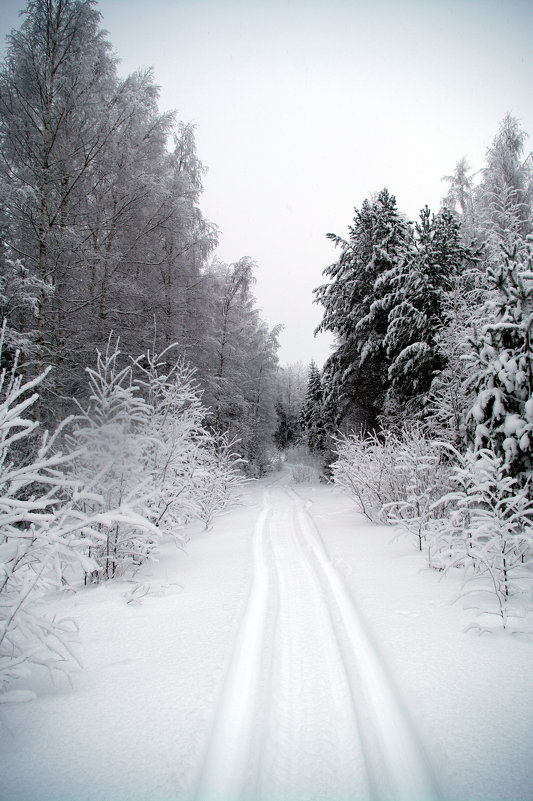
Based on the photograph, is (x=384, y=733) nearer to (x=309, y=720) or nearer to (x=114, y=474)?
(x=309, y=720)

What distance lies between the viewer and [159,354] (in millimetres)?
5469

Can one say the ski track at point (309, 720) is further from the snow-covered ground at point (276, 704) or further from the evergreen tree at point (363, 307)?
the evergreen tree at point (363, 307)

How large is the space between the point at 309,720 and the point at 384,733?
380 mm

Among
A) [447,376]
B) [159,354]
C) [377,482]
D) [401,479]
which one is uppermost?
[447,376]

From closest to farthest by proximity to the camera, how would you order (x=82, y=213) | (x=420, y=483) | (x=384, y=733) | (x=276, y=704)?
(x=384, y=733)
(x=276, y=704)
(x=420, y=483)
(x=82, y=213)

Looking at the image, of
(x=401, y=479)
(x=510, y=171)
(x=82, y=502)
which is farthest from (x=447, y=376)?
(x=510, y=171)

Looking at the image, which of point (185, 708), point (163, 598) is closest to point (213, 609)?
point (163, 598)

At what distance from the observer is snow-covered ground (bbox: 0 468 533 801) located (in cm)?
151

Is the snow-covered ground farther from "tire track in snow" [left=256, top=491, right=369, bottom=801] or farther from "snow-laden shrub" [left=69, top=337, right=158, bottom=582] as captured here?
"snow-laden shrub" [left=69, top=337, right=158, bottom=582]

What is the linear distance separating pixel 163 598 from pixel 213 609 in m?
0.63

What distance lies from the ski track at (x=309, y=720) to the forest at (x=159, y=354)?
1.03 meters

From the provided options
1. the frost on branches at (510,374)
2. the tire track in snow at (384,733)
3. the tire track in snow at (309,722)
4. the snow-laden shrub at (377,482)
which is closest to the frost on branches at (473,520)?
the snow-laden shrub at (377,482)

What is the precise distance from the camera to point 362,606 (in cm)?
327

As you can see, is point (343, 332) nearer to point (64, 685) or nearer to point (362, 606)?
point (362, 606)
